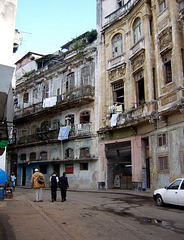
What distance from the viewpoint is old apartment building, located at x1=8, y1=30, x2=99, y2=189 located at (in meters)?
24.0

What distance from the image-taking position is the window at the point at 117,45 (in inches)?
887

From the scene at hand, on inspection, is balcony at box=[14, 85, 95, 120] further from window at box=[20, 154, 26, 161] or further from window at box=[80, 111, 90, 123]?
window at box=[20, 154, 26, 161]

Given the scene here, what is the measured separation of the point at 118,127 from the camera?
20328 mm

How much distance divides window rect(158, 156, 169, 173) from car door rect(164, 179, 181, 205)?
15.7ft

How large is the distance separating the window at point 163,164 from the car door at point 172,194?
15.7 ft

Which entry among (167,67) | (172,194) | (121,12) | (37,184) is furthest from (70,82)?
(172,194)

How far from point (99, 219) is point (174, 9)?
13.0 m

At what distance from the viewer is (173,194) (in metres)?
11.0

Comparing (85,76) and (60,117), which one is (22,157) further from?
(85,76)

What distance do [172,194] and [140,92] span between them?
10476mm

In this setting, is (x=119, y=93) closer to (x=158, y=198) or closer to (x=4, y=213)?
(x=158, y=198)

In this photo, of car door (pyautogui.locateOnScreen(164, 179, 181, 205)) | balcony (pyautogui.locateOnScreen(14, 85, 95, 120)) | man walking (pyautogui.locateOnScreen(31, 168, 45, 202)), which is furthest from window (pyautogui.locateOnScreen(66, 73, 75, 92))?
car door (pyautogui.locateOnScreen(164, 179, 181, 205))

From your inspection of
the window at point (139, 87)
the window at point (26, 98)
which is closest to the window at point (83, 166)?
the window at point (139, 87)

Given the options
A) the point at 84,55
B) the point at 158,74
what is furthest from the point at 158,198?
the point at 84,55
